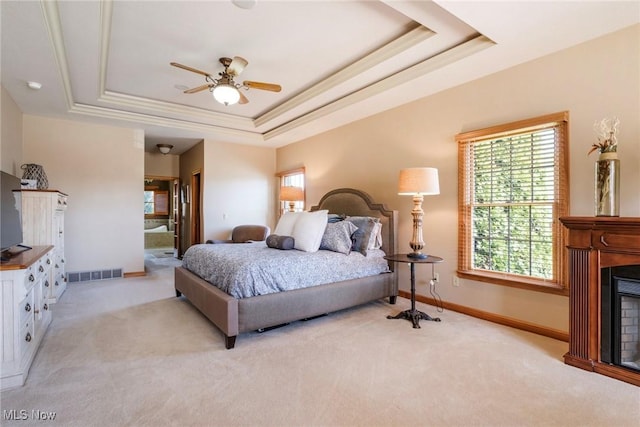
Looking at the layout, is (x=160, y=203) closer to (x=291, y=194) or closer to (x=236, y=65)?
(x=291, y=194)

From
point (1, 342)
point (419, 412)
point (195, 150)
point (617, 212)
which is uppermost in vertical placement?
point (195, 150)

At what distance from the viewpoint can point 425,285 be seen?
12.6ft

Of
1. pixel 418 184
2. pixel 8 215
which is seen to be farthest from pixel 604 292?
pixel 8 215

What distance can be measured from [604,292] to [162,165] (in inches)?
333

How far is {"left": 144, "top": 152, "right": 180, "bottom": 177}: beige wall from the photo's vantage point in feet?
25.3

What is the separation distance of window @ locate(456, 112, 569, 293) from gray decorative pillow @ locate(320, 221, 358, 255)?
123cm

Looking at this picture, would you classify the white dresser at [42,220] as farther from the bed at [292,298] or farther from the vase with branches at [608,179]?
the vase with branches at [608,179]

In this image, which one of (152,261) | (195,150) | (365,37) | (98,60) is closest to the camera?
(365,37)

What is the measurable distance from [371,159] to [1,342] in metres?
4.13

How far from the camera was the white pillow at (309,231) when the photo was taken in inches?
139

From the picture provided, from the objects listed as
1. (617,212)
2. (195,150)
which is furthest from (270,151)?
(617,212)

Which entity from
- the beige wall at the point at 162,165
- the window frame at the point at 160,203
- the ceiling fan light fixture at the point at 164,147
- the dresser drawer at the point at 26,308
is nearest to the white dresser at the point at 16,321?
the dresser drawer at the point at 26,308

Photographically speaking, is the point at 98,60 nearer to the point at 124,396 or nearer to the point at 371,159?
the point at 124,396

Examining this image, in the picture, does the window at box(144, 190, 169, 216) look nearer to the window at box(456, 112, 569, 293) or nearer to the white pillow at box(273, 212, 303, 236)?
the white pillow at box(273, 212, 303, 236)
